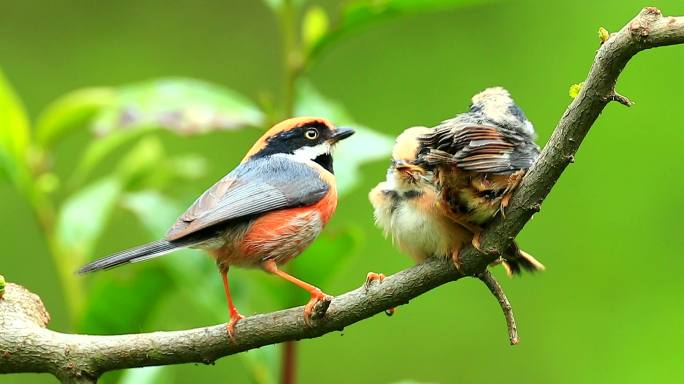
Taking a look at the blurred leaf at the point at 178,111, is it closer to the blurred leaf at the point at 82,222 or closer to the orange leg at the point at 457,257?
the blurred leaf at the point at 82,222

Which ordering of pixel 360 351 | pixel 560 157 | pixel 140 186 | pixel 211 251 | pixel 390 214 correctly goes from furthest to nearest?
pixel 360 351 → pixel 140 186 → pixel 211 251 → pixel 390 214 → pixel 560 157

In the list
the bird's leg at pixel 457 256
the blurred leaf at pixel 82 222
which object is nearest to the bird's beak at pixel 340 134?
the blurred leaf at pixel 82 222

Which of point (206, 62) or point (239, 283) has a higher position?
point (206, 62)

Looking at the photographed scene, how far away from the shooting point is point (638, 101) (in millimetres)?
7090

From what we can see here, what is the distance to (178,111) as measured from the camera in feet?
14.8

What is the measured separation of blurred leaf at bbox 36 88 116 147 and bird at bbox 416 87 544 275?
6.38ft

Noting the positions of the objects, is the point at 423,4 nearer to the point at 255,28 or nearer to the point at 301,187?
the point at 301,187

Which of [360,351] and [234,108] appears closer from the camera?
[234,108]

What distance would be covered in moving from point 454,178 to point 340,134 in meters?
1.57

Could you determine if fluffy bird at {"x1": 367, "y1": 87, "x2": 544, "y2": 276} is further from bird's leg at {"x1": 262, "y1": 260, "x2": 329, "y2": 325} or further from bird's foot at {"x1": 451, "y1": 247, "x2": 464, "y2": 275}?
bird's leg at {"x1": 262, "y1": 260, "x2": 329, "y2": 325}

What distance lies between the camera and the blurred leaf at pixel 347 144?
4344 mm

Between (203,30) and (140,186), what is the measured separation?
3.98m

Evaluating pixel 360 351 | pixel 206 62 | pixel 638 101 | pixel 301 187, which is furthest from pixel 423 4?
pixel 206 62

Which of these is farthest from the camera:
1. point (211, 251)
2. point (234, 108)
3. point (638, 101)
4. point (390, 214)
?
point (638, 101)
